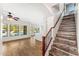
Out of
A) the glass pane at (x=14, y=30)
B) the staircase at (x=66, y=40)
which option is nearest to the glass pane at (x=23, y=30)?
the glass pane at (x=14, y=30)

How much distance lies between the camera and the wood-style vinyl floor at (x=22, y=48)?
1671mm

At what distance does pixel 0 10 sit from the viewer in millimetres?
1688

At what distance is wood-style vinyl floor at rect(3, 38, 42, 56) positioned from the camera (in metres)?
1.67

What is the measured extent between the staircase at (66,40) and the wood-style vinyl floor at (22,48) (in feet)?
0.73

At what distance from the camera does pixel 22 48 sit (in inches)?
67.3

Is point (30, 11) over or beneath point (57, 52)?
over

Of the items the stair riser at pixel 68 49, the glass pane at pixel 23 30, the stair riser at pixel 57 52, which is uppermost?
the glass pane at pixel 23 30

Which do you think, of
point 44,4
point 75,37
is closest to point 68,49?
point 75,37

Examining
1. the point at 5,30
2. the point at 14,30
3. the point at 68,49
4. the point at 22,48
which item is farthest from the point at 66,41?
the point at 5,30

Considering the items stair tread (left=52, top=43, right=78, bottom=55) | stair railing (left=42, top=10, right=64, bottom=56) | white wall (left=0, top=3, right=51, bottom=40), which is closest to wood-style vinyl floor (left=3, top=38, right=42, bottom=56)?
stair railing (left=42, top=10, right=64, bottom=56)

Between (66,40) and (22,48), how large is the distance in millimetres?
697

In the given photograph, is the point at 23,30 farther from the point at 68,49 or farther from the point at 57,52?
the point at 68,49

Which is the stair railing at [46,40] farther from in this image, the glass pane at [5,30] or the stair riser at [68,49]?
the glass pane at [5,30]

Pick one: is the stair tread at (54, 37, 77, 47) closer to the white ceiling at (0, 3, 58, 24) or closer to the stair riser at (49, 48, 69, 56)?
the stair riser at (49, 48, 69, 56)
